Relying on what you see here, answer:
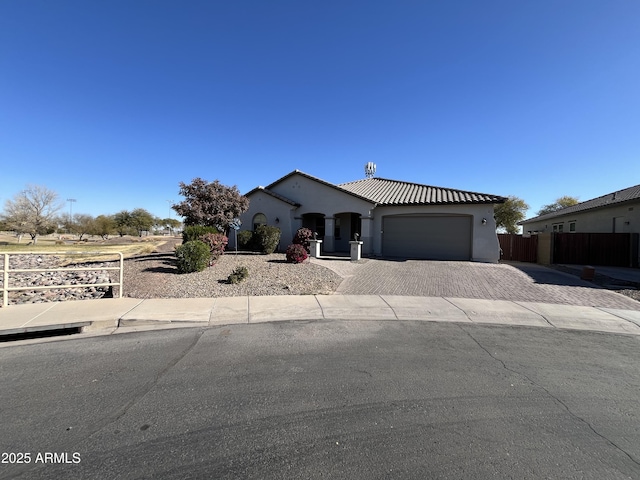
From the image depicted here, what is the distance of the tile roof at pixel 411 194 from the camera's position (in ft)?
53.7

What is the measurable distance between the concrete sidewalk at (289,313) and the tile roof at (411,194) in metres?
9.26

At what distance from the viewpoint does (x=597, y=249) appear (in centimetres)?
1709

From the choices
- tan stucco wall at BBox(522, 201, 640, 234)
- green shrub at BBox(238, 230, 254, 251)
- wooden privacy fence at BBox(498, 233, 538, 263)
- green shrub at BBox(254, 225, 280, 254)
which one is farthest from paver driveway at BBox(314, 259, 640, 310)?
tan stucco wall at BBox(522, 201, 640, 234)

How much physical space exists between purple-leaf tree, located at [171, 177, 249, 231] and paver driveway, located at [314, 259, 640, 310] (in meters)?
6.77

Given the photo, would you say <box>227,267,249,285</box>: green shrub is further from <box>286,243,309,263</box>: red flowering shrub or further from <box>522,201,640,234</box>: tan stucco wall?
<box>522,201,640,234</box>: tan stucco wall

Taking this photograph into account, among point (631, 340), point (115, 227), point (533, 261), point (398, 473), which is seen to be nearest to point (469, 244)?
point (533, 261)

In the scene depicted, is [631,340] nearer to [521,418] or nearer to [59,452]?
[521,418]

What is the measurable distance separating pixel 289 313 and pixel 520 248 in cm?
1972

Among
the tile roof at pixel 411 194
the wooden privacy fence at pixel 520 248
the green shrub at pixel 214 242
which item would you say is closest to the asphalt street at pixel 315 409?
the green shrub at pixel 214 242

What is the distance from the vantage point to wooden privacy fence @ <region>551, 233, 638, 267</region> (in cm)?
1611

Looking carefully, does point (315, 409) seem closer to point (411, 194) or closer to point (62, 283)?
point (62, 283)

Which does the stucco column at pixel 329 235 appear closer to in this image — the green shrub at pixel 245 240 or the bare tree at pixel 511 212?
the green shrub at pixel 245 240

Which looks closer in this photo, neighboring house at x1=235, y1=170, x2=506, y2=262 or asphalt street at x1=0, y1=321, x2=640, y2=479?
asphalt street at x1=0, y1=321, x2=640, y2=479

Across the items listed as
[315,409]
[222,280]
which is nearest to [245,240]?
[222,280]
